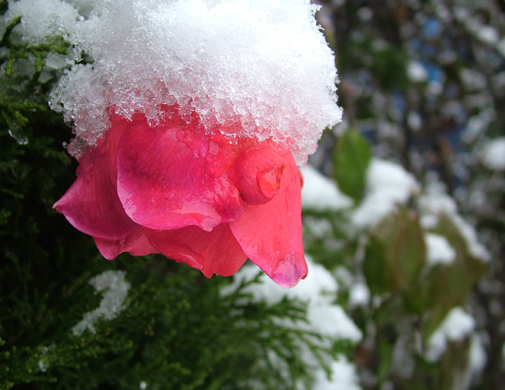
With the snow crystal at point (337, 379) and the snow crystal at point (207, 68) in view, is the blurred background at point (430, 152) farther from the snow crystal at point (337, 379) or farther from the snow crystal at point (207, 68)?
the snow crystal at point (207, 68)

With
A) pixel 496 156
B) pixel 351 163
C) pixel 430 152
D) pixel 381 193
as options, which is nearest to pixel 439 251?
pixel 381 193

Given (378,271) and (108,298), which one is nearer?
(108,298)

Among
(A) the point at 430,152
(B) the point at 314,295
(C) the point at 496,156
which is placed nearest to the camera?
(B) the point at 314,295

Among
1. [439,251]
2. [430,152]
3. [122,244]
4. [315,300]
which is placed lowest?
[430,152]

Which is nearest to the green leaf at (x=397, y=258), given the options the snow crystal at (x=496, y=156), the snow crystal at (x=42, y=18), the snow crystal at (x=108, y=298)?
the snow crystal at (x=108, y=298)

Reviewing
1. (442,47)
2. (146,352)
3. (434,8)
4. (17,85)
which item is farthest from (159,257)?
(442,47)

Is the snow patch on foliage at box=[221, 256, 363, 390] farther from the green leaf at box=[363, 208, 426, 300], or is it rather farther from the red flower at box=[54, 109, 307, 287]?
the red flower at box=[54, 109, 307, 287]

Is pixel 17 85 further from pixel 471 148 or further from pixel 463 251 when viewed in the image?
pixel 471 148

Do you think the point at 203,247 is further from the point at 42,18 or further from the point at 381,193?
the point at 381,193
